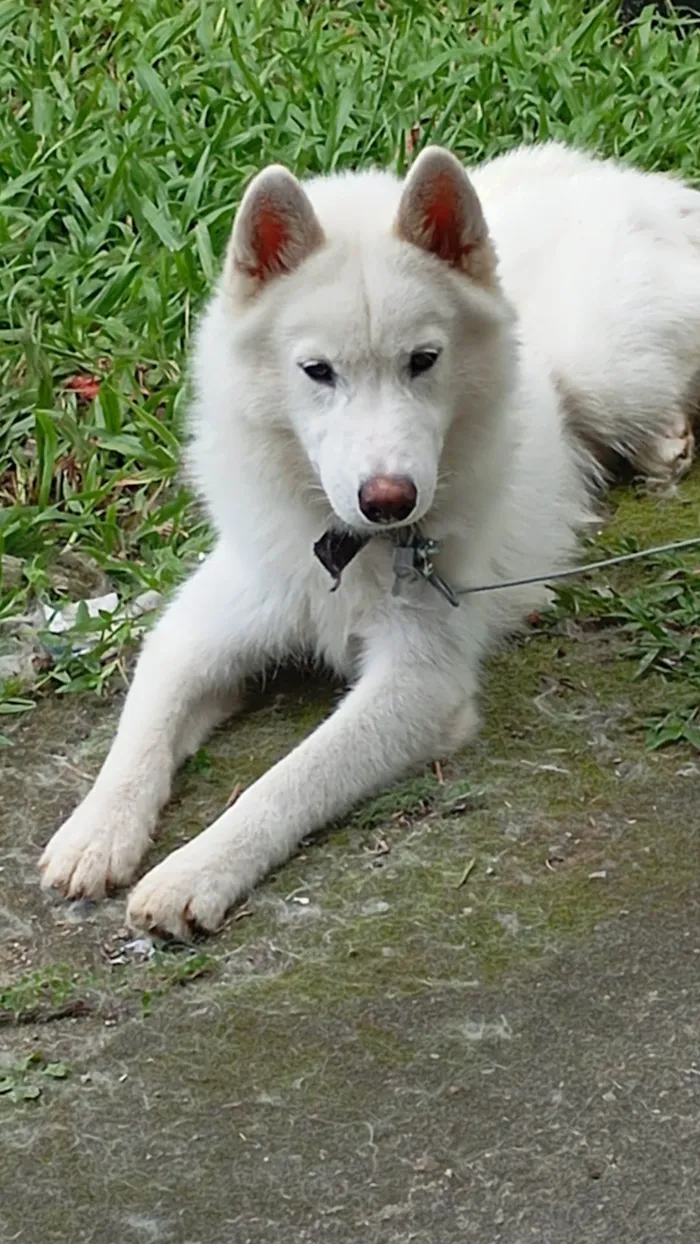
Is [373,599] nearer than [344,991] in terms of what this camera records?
No

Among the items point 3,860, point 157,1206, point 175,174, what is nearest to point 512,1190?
point 157,1206

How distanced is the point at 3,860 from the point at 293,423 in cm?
103

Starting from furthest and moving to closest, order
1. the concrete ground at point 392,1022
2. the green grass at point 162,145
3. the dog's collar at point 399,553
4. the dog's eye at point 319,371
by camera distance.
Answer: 1. the green grass at point 162,145
2. the dog's collar at point 399,553
3. the dog's eye at point 319,371
4. the concrete ground at point 392,1022

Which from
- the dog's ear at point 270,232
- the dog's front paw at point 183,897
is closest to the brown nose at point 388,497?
the dog's ear at point 270,232

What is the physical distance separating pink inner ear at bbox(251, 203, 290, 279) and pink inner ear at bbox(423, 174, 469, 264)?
11.4 inches

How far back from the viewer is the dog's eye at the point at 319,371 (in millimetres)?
3197

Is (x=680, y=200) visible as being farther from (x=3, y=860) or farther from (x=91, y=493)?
(x=3, y=860)

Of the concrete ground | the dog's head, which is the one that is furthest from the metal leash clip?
the concrete ground

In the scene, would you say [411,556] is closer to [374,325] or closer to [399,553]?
[399,553]

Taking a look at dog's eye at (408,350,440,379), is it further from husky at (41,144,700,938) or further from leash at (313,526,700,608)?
leash at (313,526,700,608)

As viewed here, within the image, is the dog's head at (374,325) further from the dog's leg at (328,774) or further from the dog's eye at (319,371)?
the dog's leg at (328,774)

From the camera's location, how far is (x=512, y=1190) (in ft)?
7.58

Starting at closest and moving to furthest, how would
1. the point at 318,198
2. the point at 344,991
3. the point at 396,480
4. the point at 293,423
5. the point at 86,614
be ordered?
the point at 344,991 < the point at 396,480 < the point at 293,423 < the point at 318,198 < the point at 86,614

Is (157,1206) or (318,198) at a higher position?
(318,198)
